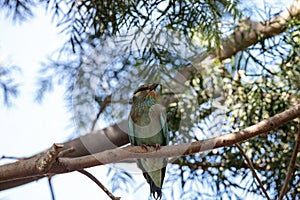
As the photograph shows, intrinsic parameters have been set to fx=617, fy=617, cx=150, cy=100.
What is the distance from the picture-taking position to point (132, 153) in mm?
977

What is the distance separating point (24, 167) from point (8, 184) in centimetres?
40

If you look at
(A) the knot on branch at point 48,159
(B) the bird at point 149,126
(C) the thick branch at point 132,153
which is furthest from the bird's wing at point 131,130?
(A) the knot on branch at point 48,159

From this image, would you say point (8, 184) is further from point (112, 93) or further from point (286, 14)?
point (286, 14)

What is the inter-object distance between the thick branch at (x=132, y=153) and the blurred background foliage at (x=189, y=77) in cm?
20

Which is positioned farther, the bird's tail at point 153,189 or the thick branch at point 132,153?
the bird's tail at point 153,189

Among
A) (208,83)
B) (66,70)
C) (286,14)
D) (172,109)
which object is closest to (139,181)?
(172,109)

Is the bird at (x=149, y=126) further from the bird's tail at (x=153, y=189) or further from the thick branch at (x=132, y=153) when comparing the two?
the thick branch at (x=132, y=153)

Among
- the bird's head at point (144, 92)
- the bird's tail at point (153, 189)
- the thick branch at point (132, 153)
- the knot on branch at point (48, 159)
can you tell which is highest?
the bird's head at point (144, 92)

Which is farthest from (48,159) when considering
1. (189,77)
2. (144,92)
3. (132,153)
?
(189,77)

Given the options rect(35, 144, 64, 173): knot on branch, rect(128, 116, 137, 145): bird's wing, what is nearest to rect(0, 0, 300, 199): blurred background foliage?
rect(128, 116, 137, 145): bird's wing

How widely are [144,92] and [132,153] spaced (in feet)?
0.63

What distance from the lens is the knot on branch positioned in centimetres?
85

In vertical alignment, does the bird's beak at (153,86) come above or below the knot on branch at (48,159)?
above

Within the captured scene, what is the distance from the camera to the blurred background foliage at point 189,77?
1193 mm
